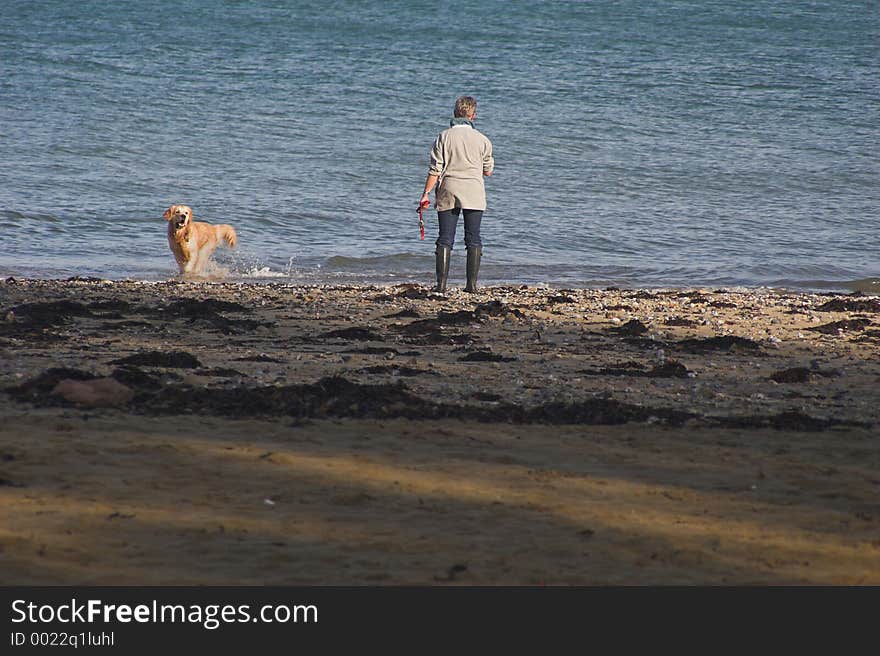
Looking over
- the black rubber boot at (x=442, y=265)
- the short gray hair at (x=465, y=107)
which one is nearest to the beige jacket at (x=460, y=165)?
the short gray hair at (x=465, y=107)

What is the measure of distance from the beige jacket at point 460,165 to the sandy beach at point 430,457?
2983 millimetres

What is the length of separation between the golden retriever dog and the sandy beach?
4.77 metres

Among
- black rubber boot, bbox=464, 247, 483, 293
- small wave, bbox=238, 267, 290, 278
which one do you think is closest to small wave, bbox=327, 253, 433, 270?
small wave, bbox=238, 267, 290, 278

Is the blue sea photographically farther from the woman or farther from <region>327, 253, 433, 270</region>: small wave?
the woman

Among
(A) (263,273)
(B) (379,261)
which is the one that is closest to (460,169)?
(A) (263,273)

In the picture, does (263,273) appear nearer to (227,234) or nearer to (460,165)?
(227,234)

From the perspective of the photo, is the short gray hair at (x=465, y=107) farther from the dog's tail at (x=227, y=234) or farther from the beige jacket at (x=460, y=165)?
the dog's tail at (x=227, y=234)

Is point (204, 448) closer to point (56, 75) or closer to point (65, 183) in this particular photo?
point (65, 183)

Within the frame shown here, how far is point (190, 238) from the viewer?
13.6 meters

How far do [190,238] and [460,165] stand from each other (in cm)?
392

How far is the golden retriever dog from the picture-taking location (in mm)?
13414

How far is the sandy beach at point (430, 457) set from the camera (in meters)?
3.67

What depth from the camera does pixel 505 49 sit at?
32.5 m

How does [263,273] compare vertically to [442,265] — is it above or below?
below
